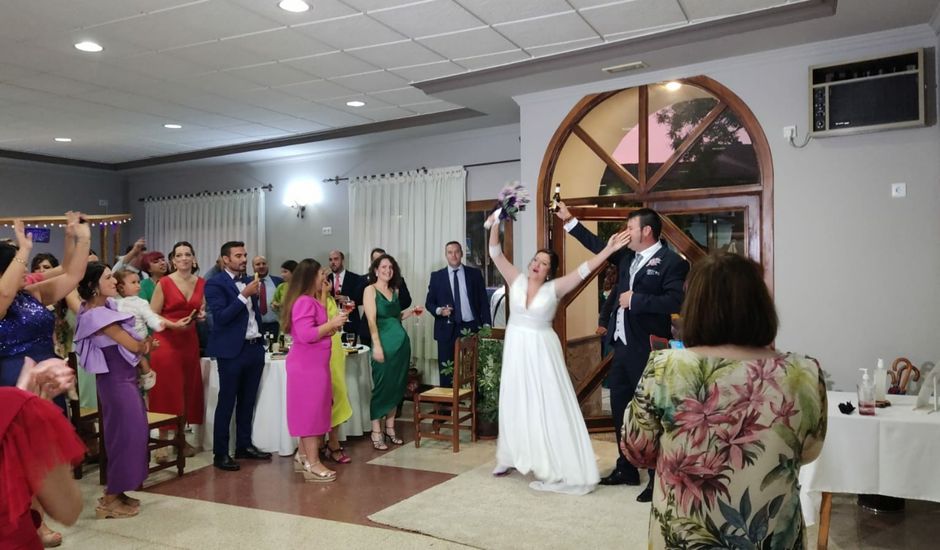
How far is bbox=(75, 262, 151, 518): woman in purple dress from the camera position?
13.0 ft

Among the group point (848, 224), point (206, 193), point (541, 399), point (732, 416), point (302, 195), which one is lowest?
point (541, 399)

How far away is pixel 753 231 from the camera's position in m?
5.26

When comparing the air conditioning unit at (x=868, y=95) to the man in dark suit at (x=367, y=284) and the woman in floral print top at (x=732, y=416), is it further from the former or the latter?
the woman in floral print top at (x=732, y=416)

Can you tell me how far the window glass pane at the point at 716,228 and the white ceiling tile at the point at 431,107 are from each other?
2.61 metres

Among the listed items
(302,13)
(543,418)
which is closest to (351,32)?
(302,13)

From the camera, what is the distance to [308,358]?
4.64m

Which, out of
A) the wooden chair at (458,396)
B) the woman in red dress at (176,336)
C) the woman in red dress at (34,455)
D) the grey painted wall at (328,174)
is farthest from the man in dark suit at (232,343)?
the grey painted wall at (328,174)

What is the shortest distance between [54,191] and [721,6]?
9658 millimetres

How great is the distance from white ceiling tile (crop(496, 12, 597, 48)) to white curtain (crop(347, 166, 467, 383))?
10.3 ft

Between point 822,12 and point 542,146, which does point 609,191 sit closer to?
point 542,146

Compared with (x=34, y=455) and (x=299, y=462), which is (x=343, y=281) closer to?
(x=299, y=462)

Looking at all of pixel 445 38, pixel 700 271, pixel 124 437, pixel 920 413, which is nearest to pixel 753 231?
pixel 920 413

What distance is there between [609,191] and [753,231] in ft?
3.99

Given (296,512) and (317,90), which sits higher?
(317,90)
